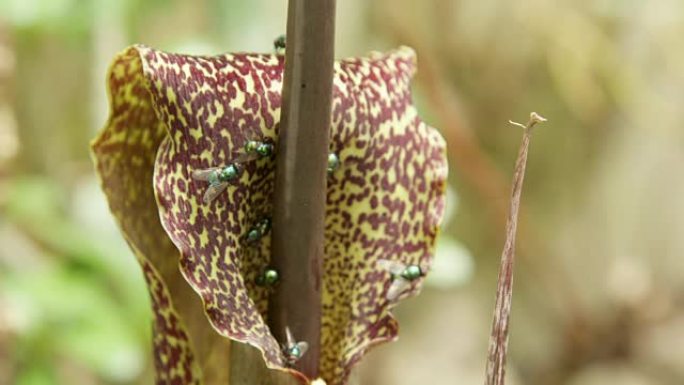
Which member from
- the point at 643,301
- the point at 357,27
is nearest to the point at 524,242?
the point at 643,301

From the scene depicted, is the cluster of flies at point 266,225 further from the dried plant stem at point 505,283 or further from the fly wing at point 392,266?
the dried plant stem at point 505,283

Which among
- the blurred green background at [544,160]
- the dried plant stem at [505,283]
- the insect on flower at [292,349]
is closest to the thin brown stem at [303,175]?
the insect on flower at [292,349]

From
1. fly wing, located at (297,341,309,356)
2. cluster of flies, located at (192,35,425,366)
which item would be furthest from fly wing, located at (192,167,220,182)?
fly wing, located at (297,341,309,356)

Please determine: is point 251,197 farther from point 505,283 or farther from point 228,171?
point 505,283

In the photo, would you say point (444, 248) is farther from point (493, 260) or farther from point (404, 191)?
point (493, 260)

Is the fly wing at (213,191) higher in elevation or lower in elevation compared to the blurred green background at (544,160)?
higher
